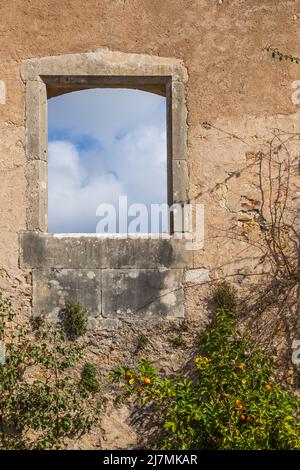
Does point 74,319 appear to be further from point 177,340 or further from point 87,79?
point 87,79

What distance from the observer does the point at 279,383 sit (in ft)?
16.6

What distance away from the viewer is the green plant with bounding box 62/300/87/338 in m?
4.99

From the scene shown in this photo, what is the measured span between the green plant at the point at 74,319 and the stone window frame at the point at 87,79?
0.70 m

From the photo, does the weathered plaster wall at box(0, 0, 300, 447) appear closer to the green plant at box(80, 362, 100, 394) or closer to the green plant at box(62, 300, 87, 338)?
the green plant at box(62, 300, 87, 338)

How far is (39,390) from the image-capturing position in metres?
4.86

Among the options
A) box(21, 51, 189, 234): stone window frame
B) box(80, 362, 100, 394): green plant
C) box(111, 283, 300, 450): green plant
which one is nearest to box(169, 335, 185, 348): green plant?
box(111, 283, 300, 450): green plant

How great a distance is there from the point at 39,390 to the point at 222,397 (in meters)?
1.48

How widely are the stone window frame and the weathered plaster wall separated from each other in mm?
57

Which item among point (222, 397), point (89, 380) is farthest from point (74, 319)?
point (222, 397)

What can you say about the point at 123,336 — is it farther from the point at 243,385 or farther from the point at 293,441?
the point at 293,441

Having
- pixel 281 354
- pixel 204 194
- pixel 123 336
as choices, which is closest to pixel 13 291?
pixel 123 336

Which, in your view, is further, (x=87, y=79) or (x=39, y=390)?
(x=87, y=79)

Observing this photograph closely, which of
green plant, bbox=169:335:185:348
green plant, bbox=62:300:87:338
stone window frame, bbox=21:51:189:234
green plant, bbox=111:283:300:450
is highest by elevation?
stone window frame, bbox=21:51:189:234

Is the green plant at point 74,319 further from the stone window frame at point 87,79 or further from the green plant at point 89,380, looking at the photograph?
the stone window frame at point 87,79
